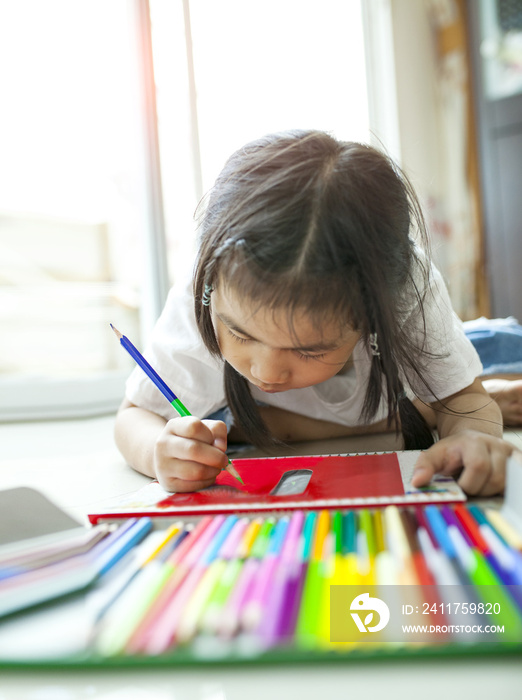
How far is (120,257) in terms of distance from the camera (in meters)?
1.38

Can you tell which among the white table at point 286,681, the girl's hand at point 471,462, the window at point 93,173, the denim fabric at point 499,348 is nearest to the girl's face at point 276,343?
the girl's hand at point 471,462

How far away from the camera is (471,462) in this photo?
387mm

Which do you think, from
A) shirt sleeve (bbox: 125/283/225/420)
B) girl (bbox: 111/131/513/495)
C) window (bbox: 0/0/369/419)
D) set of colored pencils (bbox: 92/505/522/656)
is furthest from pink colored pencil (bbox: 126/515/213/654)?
window (bbox: 0/0/369/419)

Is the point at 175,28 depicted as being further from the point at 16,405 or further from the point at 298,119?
the point at 16,405

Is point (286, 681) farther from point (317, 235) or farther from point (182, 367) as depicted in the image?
point (182, 367)

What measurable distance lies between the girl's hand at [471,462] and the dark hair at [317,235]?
0.10m

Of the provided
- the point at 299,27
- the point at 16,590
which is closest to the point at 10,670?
the point at 16,590

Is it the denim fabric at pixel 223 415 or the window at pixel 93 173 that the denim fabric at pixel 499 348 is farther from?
the window at pixel 93 173

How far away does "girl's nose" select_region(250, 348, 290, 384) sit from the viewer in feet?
1.45

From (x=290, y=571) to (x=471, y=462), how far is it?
177 millimetres

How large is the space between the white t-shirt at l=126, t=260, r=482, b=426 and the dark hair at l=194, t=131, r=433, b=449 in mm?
72

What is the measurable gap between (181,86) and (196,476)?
1153 millimetres

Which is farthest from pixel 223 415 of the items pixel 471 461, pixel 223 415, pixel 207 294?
pixel 471 461

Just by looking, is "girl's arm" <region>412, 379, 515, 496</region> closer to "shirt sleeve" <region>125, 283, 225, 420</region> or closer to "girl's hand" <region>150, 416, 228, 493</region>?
"girl's hand" <region>150, 416, 228, 493</region>
